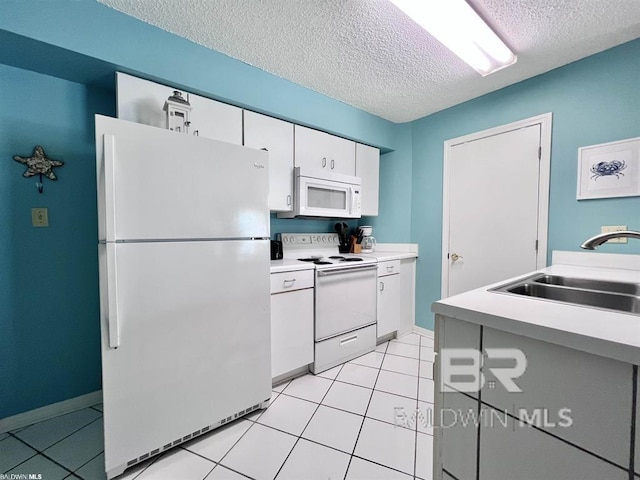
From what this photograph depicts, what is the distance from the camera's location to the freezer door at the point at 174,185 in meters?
1.19

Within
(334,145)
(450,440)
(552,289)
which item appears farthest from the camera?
(334,145)

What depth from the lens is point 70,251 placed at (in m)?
1.71

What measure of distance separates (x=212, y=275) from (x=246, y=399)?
811 millimetres

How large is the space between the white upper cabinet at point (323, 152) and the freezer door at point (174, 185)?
29.9 inches

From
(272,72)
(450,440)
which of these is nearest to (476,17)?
(272,72)

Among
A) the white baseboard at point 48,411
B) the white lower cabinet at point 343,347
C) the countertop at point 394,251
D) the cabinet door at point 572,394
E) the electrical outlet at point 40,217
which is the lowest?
the white baseboard at point 48,411

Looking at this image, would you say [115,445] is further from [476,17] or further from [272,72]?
[476,17]

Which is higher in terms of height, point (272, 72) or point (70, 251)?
point (272, 72)

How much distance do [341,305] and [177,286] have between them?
133 cm

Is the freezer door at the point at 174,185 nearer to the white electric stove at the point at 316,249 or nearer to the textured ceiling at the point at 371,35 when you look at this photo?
the textured ceiling at the point at 371,35

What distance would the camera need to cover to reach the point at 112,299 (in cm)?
117

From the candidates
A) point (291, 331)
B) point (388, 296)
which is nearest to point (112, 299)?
point (291, 331)

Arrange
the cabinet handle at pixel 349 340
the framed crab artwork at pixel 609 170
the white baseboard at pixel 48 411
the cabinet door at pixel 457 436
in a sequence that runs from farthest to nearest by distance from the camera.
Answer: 1. the cabinet handle at pixel 349 340
2. the framed crab artwork at pixel 609 170
3. the white baseboard at pixel 48 411
4. the cabinet door at pixel 457 436

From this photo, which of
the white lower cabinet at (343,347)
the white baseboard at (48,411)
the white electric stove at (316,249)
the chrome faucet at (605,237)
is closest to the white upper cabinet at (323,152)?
the white electric stove at (316,249)
